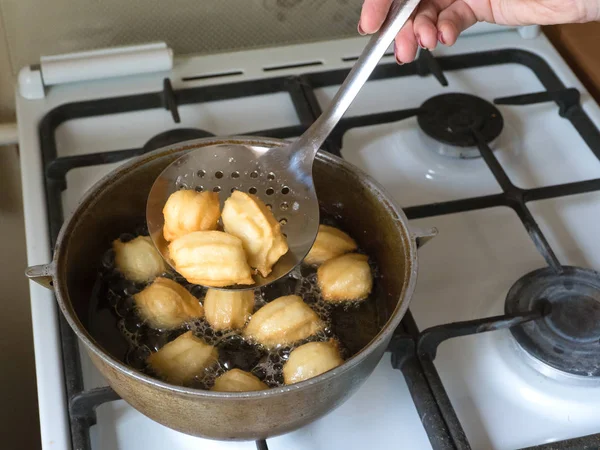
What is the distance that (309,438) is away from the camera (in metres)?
0.53

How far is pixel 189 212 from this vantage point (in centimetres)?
53

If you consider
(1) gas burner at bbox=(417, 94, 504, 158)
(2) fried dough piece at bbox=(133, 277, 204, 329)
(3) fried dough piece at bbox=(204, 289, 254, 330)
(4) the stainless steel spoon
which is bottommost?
(3) fried dough piece at bbox=(204, 289, 254, 330)

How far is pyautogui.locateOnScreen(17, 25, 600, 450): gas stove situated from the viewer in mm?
537

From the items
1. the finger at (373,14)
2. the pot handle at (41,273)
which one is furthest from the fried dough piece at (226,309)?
the finger at (373,14)

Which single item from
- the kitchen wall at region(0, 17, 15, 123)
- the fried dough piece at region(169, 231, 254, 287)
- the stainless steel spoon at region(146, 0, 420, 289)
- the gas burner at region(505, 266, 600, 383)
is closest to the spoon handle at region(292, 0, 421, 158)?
the stainless steel spoon at region(146, 0, 420, 289)

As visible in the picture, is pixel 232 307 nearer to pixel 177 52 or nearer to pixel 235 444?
pixel 235 444

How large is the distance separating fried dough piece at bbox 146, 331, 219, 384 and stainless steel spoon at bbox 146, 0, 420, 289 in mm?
78

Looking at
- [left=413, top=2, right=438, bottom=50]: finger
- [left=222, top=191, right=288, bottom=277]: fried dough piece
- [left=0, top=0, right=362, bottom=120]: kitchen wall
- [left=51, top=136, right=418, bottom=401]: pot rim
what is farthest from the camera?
[left=0, top=0, right=362, bottom=120]: kitchen wall

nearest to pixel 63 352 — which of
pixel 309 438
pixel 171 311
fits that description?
pixel 171 311

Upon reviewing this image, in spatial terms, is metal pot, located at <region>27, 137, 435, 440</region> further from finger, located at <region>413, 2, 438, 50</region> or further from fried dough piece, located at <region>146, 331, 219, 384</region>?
finger, located at <region>413, 2, 438, 50</region>

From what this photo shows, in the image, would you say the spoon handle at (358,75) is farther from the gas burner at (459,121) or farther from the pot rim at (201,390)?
the gas burner at (459,121)

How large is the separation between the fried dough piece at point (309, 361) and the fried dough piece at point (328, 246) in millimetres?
97

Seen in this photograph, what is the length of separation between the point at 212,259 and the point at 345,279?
12cm

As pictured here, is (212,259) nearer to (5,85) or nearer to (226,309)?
(226,309)
